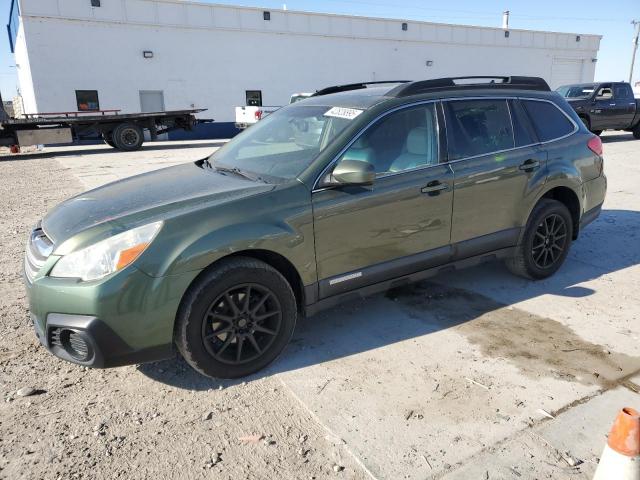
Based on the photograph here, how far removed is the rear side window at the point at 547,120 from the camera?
450 cm

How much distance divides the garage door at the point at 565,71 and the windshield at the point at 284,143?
130ft

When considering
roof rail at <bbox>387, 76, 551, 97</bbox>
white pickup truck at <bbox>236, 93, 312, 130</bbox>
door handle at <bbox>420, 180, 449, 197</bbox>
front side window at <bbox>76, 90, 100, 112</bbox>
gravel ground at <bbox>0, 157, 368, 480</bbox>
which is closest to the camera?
gravel ground at <bbox>0, 157, 368, 480</bbox>

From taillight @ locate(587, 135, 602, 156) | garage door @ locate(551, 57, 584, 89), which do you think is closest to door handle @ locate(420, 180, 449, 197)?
taillight @ locate(587, 135, 602, 156)

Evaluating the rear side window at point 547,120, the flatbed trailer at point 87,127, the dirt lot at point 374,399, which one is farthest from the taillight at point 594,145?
the flatbed trailer at point 87,127

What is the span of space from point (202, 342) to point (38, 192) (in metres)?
8.68

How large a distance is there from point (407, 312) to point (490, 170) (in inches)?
51.9

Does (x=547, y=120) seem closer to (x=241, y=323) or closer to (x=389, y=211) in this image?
(x=389, y=211)

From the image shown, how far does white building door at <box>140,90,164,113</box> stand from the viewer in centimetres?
2536

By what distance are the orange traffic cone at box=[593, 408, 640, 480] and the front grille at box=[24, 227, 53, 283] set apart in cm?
297

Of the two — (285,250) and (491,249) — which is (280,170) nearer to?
(285,250)

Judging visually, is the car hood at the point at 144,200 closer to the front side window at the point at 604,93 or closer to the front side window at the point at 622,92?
the front side window at the point at 604,93

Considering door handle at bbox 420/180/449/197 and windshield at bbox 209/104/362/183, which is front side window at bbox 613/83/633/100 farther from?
windshield at bbox 209/104/362/183

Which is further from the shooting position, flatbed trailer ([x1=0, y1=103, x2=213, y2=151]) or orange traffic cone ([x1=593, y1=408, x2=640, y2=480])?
flatbed trailer ([x1=0, y1=103, x2=213, y2=151])

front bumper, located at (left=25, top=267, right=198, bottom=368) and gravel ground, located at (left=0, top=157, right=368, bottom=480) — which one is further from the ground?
front bumper, located at (left=25, top=267, right=198, bottom=368)
